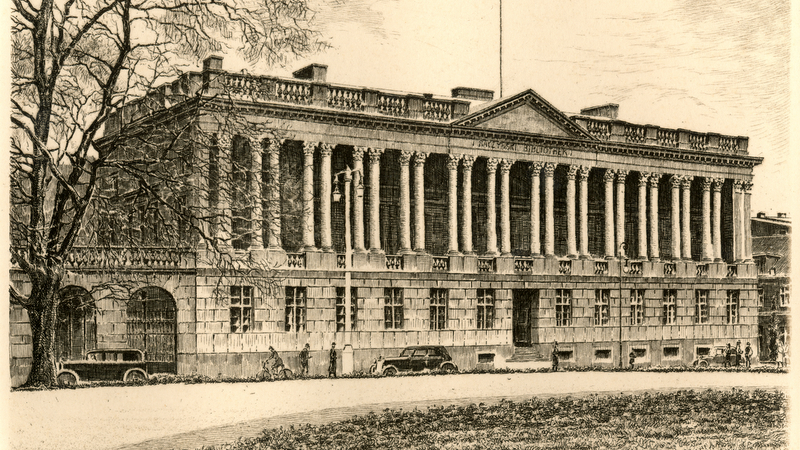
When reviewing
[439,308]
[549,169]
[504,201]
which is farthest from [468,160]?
[439,308]

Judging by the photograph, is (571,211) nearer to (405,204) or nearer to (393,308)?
(405,204)

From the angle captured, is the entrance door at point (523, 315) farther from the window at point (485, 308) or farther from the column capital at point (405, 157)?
the column capital at point (405, 157)

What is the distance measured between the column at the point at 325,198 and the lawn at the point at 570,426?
11361mm

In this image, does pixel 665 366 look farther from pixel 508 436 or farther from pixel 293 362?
pixel 508 436

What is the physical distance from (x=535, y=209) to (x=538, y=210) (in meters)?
0.14

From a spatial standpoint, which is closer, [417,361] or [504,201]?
[417,361]

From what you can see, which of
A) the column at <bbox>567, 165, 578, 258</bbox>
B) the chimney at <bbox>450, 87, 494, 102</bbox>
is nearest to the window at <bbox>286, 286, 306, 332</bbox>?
the chimney at <bbox>450, 87, 494, 102</bbox>

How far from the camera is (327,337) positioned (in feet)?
106

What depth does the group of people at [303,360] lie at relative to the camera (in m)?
29.0

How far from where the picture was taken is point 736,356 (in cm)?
3625

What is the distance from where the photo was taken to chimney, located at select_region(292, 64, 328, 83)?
99.6 feet

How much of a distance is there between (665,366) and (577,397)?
1251 centimetres

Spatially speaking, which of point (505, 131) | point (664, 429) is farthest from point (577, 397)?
point (505, 131)

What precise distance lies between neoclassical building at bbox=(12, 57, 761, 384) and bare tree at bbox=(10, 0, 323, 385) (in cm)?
285
